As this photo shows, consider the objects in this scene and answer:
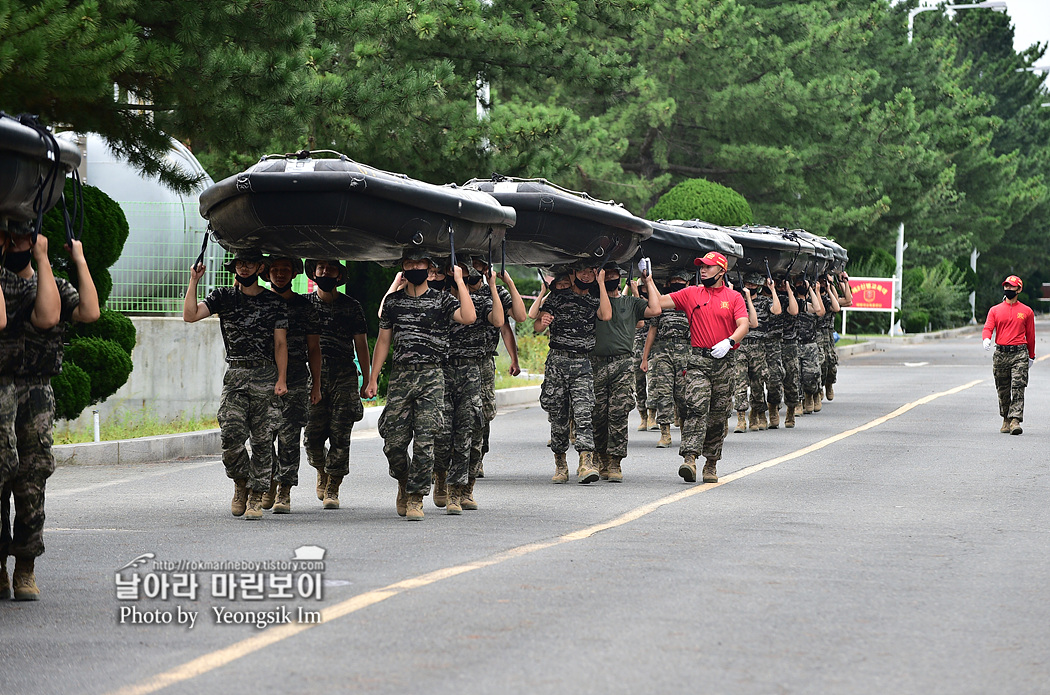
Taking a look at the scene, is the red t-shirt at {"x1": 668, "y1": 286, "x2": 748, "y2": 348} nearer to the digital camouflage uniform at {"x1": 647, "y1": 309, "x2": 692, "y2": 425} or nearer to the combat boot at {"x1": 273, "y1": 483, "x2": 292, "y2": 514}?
the digital camouflage uniform at {"x1": 647, "y1": 309, "x2": 692, "y2": 425}

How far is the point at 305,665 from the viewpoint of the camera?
5.91m

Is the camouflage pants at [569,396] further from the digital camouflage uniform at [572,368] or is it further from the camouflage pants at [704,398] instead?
the camouflage pants at [704,398]

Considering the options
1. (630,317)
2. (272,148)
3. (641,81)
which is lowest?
(630,317)

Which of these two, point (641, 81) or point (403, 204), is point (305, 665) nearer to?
point (403, 204)

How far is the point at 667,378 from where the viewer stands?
16.7 m

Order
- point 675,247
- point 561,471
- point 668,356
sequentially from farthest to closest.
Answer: point 668,356 < point 675,247 < point 561,471

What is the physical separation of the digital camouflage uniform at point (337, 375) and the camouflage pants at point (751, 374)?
7.94 metres

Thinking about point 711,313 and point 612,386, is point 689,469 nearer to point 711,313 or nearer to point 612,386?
point 612,386

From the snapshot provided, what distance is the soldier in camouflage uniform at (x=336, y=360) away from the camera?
35.8 feet

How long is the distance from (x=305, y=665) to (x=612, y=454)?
23.3ft

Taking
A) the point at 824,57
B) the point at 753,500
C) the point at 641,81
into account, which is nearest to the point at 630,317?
the point at 753,500

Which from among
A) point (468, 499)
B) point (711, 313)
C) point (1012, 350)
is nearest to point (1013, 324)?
point (1012, 350)

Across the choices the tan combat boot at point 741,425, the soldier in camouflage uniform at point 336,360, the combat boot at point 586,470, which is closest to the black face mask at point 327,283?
the soldier in camouflage uniform at point 336,360

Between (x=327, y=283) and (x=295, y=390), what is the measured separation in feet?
2.85
